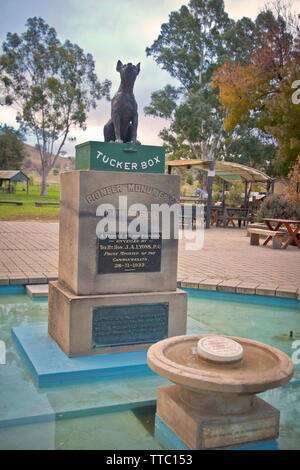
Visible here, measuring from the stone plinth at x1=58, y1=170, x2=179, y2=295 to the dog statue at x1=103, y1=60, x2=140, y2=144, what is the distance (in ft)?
1.93

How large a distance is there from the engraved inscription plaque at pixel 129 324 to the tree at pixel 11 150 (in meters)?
58.1

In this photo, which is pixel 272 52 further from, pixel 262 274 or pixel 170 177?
pixel 170 177

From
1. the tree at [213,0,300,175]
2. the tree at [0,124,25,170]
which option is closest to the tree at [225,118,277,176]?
the tree at [213,0,300,175]

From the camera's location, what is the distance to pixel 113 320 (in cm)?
393

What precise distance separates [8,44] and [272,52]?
28.1m

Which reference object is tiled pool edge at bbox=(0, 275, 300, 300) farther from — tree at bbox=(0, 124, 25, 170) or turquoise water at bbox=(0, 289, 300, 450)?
tree at bbox=(0, 124, 25, 170)

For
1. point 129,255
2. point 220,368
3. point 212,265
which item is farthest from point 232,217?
point 220,368

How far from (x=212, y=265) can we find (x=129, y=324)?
493 centimetres

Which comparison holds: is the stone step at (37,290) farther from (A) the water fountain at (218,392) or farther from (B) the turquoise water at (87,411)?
(A) the water fountain at (218,392)

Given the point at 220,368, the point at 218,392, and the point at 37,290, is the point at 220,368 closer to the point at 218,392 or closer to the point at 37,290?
the point at 218,392

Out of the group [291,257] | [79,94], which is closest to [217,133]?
[79,94]

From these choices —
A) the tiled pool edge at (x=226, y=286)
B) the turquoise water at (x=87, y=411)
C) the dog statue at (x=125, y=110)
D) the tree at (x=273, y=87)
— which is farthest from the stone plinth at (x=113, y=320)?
the tree at (x=273, y=87)

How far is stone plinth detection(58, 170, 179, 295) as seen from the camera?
12.4ft

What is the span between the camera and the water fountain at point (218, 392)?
7.98 ft
